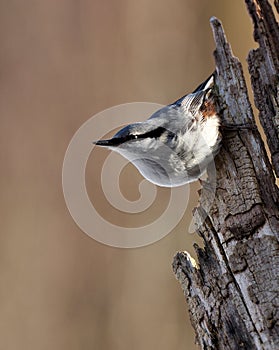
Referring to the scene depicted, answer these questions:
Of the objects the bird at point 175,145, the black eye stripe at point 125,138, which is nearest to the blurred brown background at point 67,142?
the bird at point 175,145

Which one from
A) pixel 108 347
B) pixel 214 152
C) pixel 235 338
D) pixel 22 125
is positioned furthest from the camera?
pixel 22 125

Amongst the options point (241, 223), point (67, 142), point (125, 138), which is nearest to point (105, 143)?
point (125, 138)

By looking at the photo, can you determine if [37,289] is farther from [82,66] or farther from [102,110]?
[82,66]

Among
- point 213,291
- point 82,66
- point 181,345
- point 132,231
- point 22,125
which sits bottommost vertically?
point 213,291

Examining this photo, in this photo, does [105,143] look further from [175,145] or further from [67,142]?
[67,142]

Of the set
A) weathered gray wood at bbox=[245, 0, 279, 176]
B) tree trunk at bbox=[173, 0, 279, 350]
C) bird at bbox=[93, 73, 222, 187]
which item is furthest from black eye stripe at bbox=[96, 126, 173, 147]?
weathered gray wood at bbox=[245, 0, 279, 176]

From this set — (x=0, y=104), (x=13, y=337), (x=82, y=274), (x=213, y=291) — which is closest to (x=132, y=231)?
(x=82, y=274)
